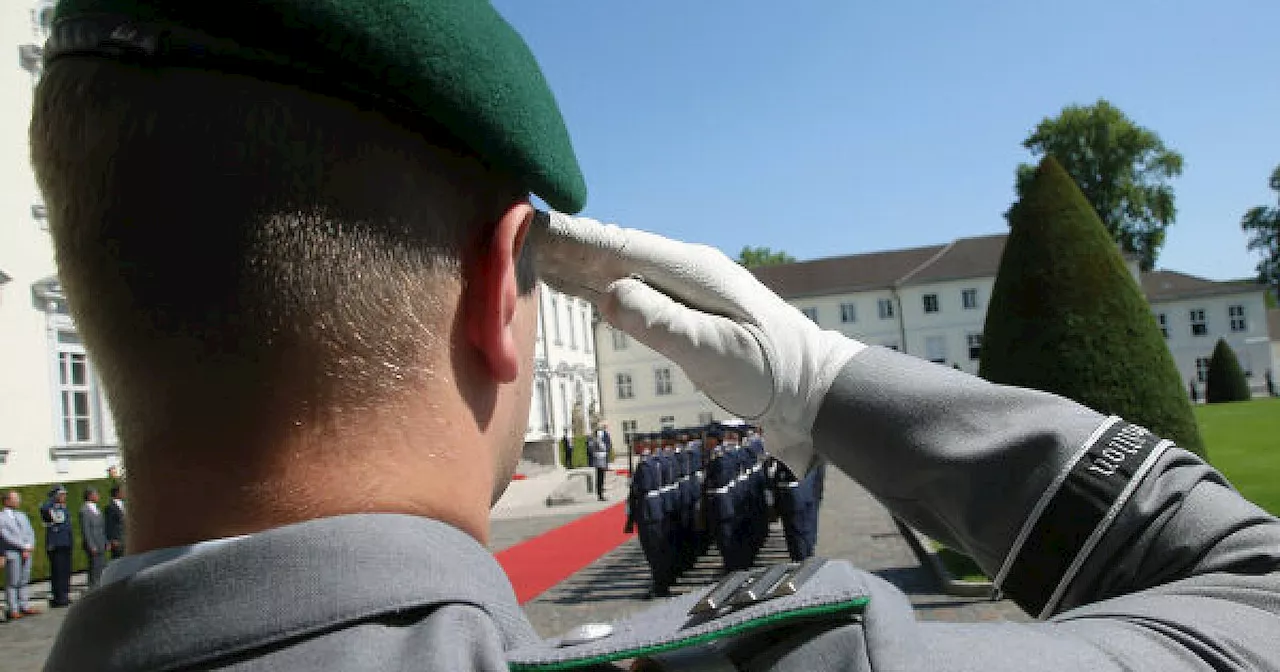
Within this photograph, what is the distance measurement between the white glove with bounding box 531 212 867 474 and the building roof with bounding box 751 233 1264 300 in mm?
52070

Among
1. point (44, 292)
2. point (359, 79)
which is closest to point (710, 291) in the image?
point (359, 79)

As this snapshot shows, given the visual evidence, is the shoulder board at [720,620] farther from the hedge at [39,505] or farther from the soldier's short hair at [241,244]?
the hedge at [39,505]

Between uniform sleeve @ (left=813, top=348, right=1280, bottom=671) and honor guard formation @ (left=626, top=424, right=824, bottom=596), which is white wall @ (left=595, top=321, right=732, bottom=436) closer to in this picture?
honor guard formation @ (left=626, top=424, right=824, bottom=596)

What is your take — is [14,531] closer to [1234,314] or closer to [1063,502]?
[1063,502]

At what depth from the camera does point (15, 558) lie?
40.0 ft

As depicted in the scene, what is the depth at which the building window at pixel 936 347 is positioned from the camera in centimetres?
5634

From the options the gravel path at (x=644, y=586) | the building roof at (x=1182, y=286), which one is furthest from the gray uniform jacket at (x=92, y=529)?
the building roof at (x=1182, y=286)

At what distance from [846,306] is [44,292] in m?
48.3

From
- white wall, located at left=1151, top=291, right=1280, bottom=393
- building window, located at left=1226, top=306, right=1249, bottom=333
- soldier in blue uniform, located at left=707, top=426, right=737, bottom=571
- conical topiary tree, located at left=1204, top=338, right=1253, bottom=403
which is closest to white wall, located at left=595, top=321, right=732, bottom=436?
conical topiary tree, located at left=1204, top=338, right=1253, bottom=403

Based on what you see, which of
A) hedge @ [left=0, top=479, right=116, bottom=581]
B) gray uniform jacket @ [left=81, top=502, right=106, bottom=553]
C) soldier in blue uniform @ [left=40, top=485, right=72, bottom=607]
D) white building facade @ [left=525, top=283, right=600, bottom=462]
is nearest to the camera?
soldier in blue uniform @ [left=40, top=485, right=72, bottom=607]

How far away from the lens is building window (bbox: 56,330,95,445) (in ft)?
57.0

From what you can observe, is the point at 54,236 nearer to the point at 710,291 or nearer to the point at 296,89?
the point at 296,89

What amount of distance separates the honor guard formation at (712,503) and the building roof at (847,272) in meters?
45.1

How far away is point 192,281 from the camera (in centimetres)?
88
